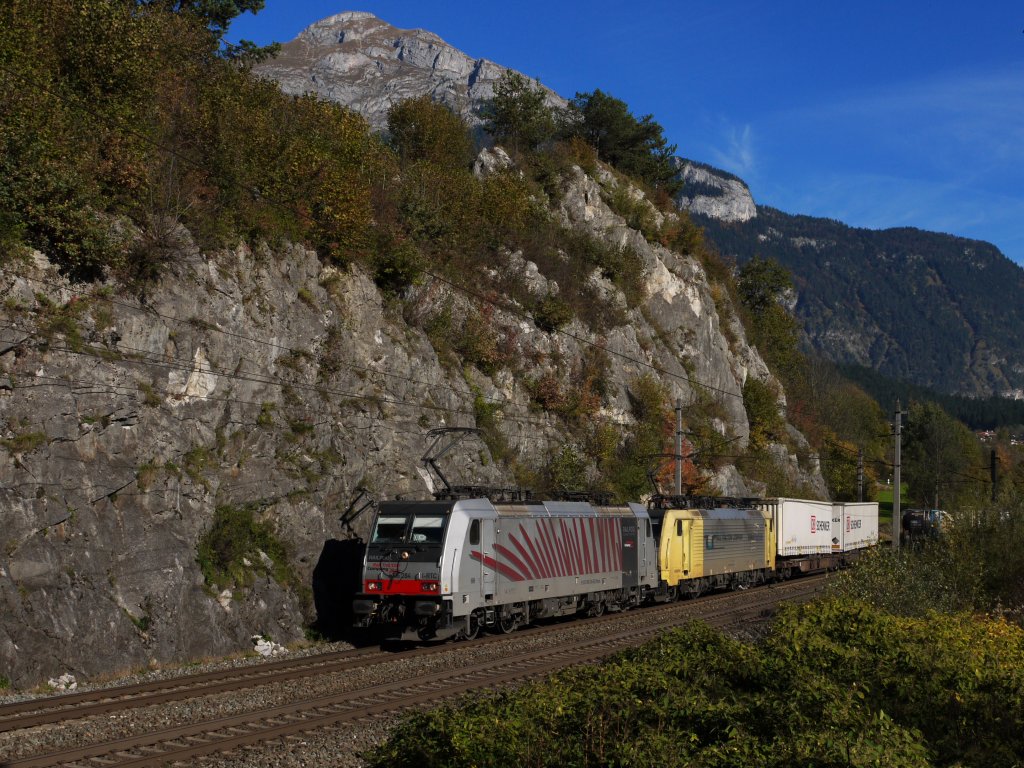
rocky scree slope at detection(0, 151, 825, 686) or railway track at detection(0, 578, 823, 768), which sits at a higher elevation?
rocky scree slope at detection(0, 151, 825, 686)

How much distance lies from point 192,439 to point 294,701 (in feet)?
31.6

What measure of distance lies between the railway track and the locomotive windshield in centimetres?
256

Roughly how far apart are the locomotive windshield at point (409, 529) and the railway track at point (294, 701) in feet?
8.41

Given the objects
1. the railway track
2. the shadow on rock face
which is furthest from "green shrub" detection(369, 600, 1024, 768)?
the shadow on rock face

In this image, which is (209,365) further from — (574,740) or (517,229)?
(517,229)

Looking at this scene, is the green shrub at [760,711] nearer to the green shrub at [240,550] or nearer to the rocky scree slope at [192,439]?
the rocky scree slope at [192,439]

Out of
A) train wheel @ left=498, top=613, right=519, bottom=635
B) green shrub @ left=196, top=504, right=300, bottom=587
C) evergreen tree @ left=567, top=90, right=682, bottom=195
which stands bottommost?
train wheel @ left=498, top=613, right=519, bottom=635

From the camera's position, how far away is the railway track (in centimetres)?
1216

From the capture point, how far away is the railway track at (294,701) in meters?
12.2

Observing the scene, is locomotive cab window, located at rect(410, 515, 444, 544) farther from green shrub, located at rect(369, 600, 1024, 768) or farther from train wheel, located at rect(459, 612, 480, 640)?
green shrub, located at rect(369, 600, 1024, 768)

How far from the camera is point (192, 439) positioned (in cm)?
2308

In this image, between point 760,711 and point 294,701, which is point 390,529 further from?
point 760,711

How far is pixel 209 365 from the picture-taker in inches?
965

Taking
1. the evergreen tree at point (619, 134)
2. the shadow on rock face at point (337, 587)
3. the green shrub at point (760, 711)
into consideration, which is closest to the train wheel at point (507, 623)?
the shadow on rock face at point (337, 587)
